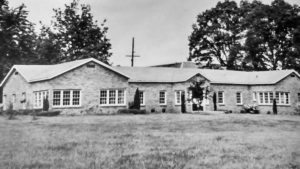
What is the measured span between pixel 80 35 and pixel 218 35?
2232cm

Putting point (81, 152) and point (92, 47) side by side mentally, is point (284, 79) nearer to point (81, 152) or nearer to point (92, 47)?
point (92, 47)

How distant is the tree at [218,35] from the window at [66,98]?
29796 millimetres

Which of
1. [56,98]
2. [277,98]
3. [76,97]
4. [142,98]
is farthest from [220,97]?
[56,98]

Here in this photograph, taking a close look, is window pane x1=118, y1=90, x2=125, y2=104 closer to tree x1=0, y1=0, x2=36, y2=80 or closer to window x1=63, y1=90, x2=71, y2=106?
window x1=63, y1=90, x2=71, y2=106

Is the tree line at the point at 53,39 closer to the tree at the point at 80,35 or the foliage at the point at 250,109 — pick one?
the tree at the point at 80,35

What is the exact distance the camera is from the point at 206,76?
3666cm

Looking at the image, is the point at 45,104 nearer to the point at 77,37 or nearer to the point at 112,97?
the point at 112,97

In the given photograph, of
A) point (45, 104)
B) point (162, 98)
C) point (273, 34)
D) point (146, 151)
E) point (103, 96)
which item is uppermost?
point (273, 34)

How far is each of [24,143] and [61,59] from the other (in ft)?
139

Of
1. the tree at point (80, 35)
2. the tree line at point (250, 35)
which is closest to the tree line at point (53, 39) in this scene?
the tree at point (80, 35)

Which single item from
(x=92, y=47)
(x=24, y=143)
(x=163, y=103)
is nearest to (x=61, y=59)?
(x=92, y=47)

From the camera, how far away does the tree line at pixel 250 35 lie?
4377cm

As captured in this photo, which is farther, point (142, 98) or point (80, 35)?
point (80, 35)

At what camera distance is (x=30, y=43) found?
172 feet
